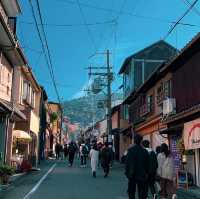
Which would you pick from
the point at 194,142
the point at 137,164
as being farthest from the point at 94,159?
the point at 137,164

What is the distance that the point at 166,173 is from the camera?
11.1 meters

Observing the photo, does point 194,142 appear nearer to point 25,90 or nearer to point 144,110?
point 144,110

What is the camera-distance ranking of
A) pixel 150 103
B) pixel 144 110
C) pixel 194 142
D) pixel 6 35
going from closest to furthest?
1. pixel 194 142
2. pixel 6 35
3. pixel 150 103
4. pixel 144 110

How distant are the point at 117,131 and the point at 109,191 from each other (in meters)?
28.2

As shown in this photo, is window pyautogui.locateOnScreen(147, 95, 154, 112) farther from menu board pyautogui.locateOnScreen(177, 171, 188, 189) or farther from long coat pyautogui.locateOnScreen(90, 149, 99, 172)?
menu board pyautogui.locateOnScreen(177, 171, 188, 189)

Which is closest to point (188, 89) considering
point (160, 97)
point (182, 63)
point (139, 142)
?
point (182, 63)

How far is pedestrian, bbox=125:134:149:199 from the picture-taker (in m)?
9.01

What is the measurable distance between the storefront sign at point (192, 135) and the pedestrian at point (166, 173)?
3975 mm

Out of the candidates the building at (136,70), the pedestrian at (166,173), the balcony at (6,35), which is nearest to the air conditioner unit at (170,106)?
the balcony at (6,35)

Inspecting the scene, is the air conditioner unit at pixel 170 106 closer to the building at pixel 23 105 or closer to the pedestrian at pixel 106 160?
the pedestrian at pixel 106 160

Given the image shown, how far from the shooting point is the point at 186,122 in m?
16.5

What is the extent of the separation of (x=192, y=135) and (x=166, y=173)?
4.83m

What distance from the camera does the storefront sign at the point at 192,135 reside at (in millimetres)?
15016

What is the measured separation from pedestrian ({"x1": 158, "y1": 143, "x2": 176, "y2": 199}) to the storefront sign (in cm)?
397
